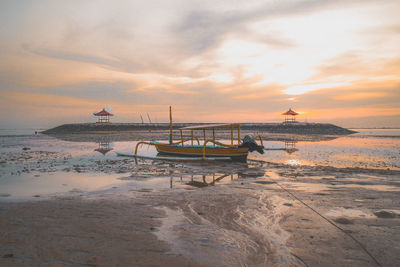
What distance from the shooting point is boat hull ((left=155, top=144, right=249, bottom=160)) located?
699 inches

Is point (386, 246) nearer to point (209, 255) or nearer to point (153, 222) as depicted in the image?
point (209, 255)

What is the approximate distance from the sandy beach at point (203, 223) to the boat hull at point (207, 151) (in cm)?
653

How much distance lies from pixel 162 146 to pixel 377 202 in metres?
17.6

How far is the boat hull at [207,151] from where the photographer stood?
17.8m

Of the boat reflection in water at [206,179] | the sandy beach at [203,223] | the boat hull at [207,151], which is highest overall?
the boat hull at [207,151]

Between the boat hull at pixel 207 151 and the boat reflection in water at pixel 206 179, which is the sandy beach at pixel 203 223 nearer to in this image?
the boat reflection in water at pixel 206 179

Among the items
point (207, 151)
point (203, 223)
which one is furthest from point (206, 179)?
point (207, 151)

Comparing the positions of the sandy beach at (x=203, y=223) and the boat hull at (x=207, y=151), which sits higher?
the boat hull at (x=207, y=151)

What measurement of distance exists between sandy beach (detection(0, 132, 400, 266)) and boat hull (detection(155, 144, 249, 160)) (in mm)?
6526

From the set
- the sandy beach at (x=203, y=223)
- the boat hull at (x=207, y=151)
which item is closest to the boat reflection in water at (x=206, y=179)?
the sandy beach at (x=203, y=223)

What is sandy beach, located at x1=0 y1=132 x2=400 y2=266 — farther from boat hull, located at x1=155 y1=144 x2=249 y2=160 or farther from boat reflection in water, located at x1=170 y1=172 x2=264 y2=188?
boat hull, located at x1=155 y1=144 x2=249 y2=160

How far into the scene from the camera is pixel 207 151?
62.0 feet

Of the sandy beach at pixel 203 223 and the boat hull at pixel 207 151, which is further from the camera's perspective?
the boat hull at pixel 207 151

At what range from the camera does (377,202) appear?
298 inches
